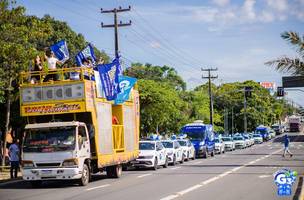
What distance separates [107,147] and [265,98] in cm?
11316

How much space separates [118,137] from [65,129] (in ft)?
13.7

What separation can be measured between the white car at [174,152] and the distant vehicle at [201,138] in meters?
7.00

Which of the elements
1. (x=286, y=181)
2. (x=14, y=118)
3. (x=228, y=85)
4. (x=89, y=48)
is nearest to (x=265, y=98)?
(x=228, y=85)

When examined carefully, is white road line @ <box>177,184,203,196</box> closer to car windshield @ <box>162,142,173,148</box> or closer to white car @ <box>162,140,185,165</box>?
white car @ <box>162,140,185,165</box>

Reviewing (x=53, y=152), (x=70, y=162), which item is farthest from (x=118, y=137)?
(x=53, y=152)

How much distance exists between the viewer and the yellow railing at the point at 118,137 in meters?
22.9

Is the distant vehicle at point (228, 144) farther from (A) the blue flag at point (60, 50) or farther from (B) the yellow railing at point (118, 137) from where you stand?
(A) the blue flag at point (60, 50)

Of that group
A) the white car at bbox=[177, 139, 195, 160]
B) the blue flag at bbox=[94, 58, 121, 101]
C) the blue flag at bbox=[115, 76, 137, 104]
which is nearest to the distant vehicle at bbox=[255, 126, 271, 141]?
the white car at bbox=[177, 139, 195, 160]

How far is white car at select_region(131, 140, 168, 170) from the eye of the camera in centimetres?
2923

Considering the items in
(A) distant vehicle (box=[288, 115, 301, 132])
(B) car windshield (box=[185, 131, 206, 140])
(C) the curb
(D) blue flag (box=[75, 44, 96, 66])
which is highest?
(D) blue flag (box=[75, 44, 96, 66])

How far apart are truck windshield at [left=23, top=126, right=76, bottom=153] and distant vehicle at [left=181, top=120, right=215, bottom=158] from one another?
25.3 m

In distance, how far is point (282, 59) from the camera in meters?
24.7

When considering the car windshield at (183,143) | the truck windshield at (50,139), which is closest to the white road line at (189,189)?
the truck windshield at (50,139)

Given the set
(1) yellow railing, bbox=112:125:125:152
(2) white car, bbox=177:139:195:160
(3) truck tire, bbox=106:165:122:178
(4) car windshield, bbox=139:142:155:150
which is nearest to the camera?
(1) yellow railing, bbox=112:125:125:152
